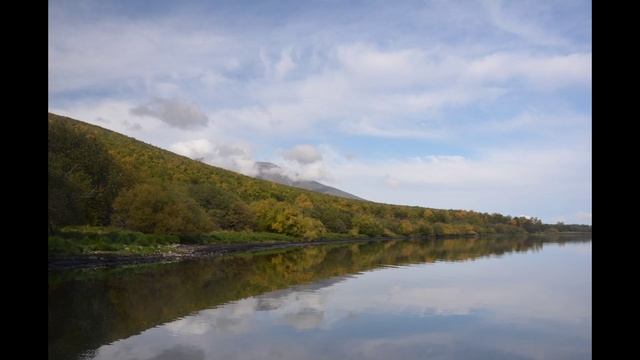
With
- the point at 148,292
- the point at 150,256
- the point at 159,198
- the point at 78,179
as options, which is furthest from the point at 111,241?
the point at 148,292

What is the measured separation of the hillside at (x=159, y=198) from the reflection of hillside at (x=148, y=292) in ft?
27.6

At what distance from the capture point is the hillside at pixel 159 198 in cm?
4428

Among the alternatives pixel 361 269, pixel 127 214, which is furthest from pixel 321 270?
pixel 127 214

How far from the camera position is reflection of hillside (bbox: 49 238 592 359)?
18.5m

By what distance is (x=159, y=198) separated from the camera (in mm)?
50844

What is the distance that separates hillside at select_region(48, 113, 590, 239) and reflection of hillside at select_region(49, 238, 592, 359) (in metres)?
8.41

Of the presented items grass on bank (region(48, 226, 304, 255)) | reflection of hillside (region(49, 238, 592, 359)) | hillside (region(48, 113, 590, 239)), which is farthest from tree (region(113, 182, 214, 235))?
reflection of hillside (region(49, 238, 592, 359))

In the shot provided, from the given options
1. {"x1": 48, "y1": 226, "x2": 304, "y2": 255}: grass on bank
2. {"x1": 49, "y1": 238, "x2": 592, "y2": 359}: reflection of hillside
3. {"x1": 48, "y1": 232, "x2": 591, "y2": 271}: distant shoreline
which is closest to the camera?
{"x1": 49, "y1": 238, "x2": 592, "y2": 359}: reflection of hillside

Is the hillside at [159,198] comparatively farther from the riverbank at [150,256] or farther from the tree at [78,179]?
the riverbank at [150,256]

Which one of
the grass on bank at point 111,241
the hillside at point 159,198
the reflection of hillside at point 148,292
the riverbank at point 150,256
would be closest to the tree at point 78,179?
the hillside at point 159,198

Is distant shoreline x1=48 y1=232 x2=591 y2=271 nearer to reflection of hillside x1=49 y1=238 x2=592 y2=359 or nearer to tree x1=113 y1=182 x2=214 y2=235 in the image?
tree x1=113 y1=182 x2=214 y2=235

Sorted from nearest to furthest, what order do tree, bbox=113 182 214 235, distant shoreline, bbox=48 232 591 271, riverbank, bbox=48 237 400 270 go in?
distant shoreline, bbox=48 232 591 271 < riverbank, bbox=48 237 400 270 < tree, bbox=113 182 214 235
